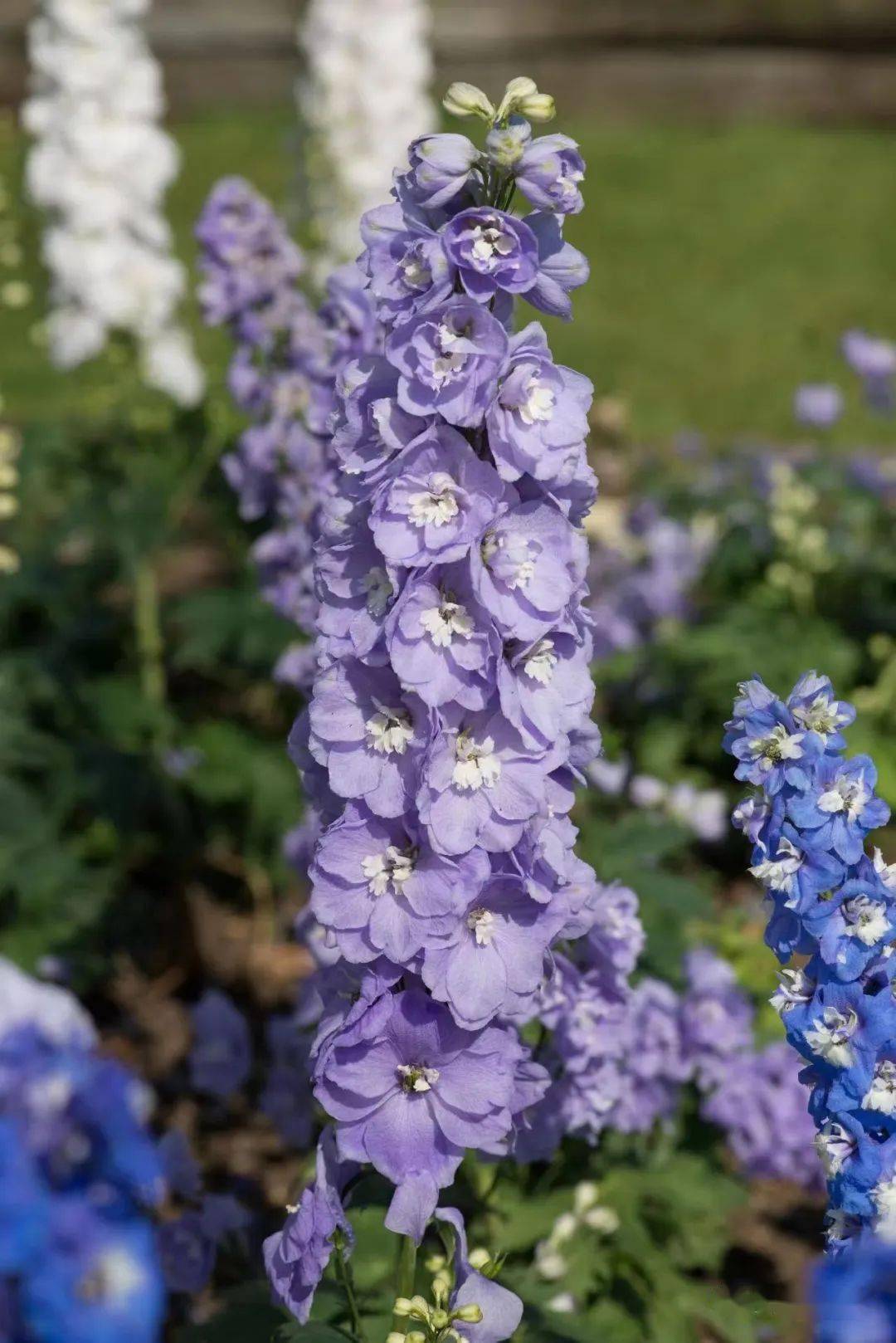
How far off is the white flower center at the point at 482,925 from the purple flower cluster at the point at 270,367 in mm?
934

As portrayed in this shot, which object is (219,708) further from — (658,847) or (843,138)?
(843,138)

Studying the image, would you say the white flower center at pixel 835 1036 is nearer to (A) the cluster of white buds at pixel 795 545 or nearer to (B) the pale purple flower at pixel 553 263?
(B) the pale purple flower at pixel 553 263

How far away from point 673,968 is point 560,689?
122cm

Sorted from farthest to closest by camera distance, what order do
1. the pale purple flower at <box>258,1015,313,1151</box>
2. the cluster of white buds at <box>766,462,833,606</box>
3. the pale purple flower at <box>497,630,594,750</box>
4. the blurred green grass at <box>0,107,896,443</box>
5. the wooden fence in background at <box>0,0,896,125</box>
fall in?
the wooden fence in background at <box>0,0,896,125</box> → the blurred green grass at <box>0,107,896,443</box> → the cluster of white buds at <box>766,462,833,606</box> → the pale purple flower at <box>258,1015,313,1151</box> → the pale purple flower at <box>497,630,594,750</box>

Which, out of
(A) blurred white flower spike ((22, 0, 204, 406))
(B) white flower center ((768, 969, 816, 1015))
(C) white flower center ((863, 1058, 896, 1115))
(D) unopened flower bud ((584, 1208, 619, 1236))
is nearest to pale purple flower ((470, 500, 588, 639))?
(B) white flower center ((768, 969, 816, 1015))

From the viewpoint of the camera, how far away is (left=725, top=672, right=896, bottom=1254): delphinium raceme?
1522 mm

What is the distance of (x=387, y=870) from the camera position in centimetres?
161

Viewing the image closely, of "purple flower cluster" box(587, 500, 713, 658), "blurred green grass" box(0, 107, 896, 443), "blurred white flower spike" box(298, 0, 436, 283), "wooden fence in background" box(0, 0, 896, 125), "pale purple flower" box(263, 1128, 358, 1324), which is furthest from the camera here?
"wooden fence in background" box(0, 0, 896, 125)

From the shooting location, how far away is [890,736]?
3721mm

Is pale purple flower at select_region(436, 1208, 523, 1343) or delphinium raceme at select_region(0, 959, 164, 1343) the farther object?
pale purple flower at select_region(436, 1208, 523, 1343)

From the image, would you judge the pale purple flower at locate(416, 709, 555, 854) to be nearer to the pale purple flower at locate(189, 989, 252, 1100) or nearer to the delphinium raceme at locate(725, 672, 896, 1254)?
the delphinium raceme at locate(725, 672, 896, 1254)

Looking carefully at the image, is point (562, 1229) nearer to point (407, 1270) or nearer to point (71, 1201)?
point (407, 1270)

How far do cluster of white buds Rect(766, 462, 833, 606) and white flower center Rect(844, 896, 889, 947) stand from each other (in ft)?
7.91

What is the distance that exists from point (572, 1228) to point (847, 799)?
99 centimetres
